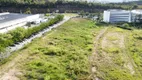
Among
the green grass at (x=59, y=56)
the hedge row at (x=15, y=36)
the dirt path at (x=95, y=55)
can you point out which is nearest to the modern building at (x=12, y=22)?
the hedge row at (x=15, y=36)

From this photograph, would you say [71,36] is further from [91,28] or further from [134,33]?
[134,33]

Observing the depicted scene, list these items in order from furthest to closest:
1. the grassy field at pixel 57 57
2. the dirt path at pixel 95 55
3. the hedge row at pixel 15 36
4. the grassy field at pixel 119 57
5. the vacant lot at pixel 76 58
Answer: the hedge row at pixel 15 36
the grassy field at pixel 119 57
the dirt path at pixel 95 55
the vacant lot at pixel 76 58
the grassy field at pixel 57 57

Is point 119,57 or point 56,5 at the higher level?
point 56,5

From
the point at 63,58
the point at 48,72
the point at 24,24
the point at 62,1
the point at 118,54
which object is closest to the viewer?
the point at 48,72

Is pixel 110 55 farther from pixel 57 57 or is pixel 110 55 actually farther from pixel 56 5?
pixel 56 5

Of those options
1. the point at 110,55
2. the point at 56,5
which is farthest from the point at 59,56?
the point at 56,5

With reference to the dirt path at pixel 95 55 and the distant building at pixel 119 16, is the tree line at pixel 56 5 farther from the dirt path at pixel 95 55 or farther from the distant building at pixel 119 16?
the dirt path at pixel 95 55

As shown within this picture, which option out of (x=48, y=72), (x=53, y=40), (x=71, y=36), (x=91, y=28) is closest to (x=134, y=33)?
(x=91, y=28)

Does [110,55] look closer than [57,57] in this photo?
No
